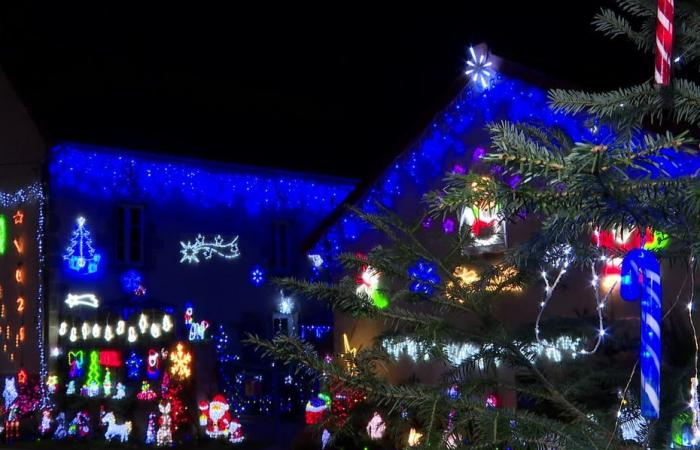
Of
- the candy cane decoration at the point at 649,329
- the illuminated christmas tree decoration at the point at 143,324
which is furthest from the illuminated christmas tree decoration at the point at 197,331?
the candy cane decoration at the point at 649,329

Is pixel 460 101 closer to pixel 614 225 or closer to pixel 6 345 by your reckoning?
pixel 614 225

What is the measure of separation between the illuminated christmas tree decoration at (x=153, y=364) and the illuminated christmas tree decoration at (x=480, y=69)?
36.3ft

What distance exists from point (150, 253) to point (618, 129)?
21024 millimetres

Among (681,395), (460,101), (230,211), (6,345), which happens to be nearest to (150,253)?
(230,211)

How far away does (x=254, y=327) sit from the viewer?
24.6 m

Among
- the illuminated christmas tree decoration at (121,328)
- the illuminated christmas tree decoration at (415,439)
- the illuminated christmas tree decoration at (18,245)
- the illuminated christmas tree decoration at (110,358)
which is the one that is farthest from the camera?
the illuminated christmas tree decoration at (18,245)

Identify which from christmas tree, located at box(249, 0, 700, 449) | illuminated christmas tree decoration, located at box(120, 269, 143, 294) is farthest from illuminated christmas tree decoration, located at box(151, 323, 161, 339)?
christmas tree, located at box(249, 0, 700, 449)

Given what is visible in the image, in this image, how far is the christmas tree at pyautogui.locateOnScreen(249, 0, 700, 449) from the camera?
207 centimetres

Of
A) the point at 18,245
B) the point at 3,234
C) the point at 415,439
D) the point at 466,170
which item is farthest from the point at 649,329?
the point at 3,234

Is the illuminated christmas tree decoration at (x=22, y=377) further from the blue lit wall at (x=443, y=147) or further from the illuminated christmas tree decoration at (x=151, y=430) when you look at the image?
the blue lit wall at (x=443, y=147)

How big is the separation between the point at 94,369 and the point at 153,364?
6.30 ft

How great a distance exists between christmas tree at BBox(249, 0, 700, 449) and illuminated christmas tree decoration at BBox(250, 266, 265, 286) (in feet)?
70.5

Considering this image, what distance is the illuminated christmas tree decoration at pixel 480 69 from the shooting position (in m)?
10.6

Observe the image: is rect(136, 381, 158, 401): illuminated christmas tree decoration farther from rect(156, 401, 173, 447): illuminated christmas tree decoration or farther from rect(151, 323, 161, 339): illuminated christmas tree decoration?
rect(151, 323, 161, 339): illuminated christmas tree decoration
